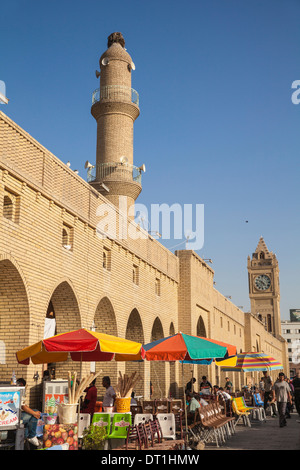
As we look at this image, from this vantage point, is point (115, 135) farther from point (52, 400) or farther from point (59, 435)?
point (59, 435)

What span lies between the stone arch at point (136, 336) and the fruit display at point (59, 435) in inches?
480

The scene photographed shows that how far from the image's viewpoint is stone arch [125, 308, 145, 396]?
2070 cm

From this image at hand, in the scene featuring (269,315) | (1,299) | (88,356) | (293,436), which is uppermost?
(269,315)

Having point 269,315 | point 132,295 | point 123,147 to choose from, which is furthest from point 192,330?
point 269,315

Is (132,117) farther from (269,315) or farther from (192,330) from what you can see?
(269,315)

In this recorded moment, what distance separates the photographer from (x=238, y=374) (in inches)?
1722

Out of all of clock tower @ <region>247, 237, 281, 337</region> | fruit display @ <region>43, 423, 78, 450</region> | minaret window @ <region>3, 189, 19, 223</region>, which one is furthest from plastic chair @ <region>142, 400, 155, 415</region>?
clock tower @ <region>247, 237, 281, 337</region>

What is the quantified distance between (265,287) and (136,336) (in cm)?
8274

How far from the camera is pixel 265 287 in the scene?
100 m

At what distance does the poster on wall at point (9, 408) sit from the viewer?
8.76 metres

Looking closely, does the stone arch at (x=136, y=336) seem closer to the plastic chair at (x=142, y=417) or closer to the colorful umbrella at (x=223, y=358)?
the colorful umbrella at (x=223, y=358)

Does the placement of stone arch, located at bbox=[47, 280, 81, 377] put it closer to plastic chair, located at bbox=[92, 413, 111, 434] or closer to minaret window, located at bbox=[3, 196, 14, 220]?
minaret window, located at bbox=[3, 196, 14, 220]

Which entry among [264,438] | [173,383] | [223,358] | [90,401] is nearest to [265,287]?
[173,383]
